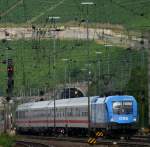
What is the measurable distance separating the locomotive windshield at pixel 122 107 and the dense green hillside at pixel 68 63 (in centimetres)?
1288

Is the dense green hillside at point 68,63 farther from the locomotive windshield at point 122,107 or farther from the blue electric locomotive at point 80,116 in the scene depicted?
the locomotive windshield at point 122,107

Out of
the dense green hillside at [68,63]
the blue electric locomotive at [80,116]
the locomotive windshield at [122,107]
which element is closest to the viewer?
the blue electric locomotive at [80,116]

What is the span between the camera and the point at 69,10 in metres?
64.8

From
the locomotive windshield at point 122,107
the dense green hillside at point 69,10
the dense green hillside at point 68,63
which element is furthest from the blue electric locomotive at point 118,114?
the dense green hillside at point 68,63

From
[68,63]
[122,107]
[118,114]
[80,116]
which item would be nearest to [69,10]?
[80,116]

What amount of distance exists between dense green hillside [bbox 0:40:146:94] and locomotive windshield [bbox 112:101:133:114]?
12.9 metres

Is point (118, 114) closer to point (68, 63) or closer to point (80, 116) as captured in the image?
point (80, 116)

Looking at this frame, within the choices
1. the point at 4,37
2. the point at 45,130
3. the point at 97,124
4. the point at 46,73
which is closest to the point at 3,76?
the point at 46,73

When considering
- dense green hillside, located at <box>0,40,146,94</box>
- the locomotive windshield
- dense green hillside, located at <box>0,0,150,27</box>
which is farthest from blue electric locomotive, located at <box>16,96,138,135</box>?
dense green hillside, located at <box>0,0,150,27</box>

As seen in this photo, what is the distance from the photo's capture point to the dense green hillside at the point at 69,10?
5847 cm

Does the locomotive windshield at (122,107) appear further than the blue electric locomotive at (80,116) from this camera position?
Yes

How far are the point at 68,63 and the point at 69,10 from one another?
3470 cm

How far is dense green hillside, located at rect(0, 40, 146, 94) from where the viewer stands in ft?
250

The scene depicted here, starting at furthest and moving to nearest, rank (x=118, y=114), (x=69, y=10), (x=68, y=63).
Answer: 1. (x=68, y=63)
2. (x=69, y=10)
3. (x=118, y=114)
